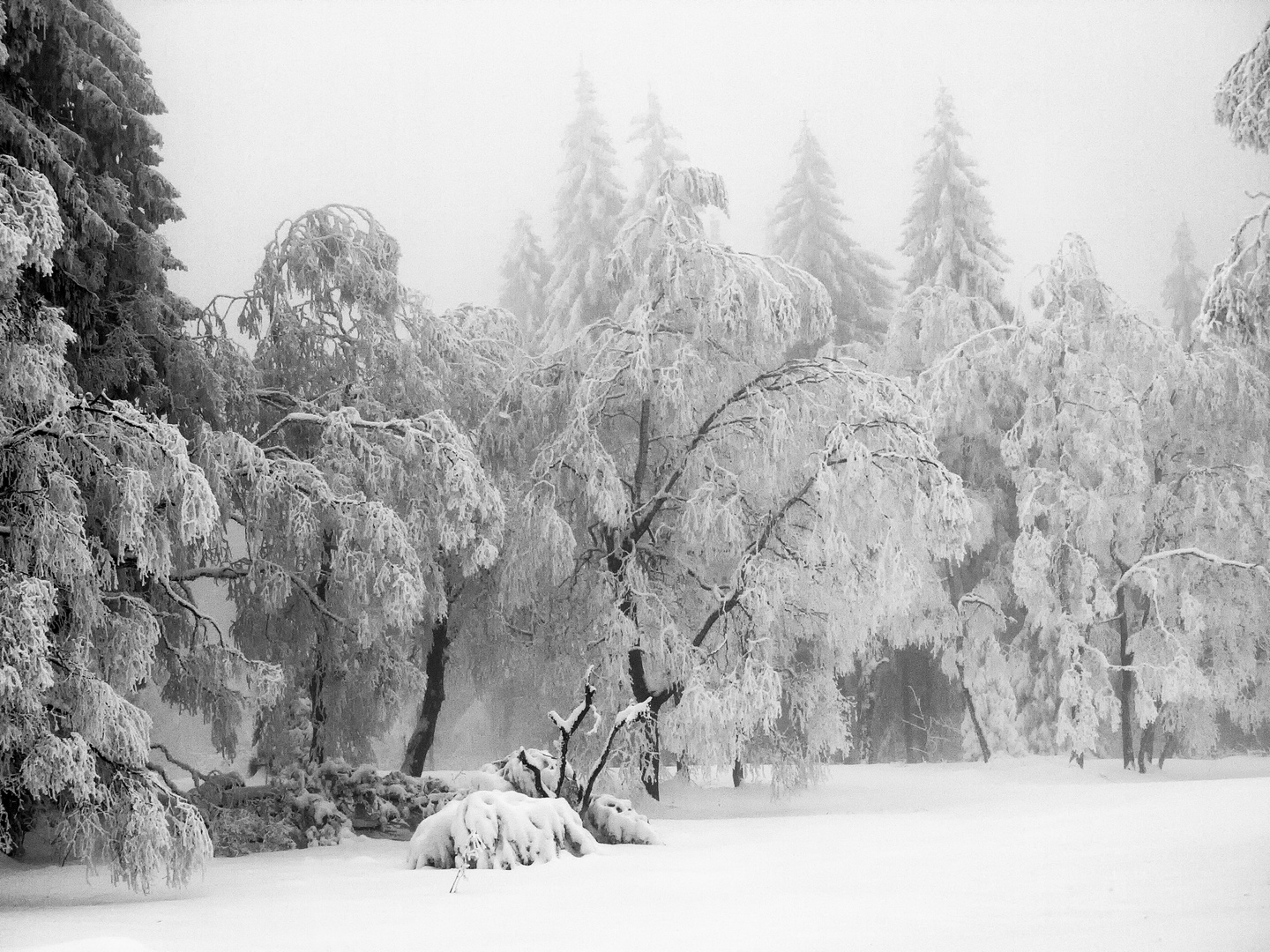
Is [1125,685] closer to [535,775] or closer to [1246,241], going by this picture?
[535,775]

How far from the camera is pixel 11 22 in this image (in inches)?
330

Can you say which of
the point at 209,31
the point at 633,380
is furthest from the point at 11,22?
the point at 209,31

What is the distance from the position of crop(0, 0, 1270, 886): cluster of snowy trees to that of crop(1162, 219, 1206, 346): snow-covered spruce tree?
6939mm

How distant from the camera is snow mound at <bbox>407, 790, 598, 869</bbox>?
315 inches

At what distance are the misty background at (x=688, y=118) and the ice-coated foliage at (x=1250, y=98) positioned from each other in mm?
11892

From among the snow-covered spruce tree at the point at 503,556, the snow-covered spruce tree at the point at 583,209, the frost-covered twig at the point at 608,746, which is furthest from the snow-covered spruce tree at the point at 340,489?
the snow-covered spruce tree at the point at 583,209

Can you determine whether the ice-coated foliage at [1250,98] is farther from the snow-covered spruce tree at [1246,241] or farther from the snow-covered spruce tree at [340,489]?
the snow-covered spruce tree at [340,489]

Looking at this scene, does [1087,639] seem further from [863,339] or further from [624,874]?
[624,874]

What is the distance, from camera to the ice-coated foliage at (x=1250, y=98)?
6383 mm

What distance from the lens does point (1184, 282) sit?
2536 centimetres

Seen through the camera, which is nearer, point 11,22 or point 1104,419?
point 11,22

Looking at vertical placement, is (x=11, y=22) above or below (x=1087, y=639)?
above

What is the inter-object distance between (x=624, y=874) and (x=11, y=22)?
748cm

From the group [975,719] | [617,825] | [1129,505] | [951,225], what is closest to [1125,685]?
[975,719]
